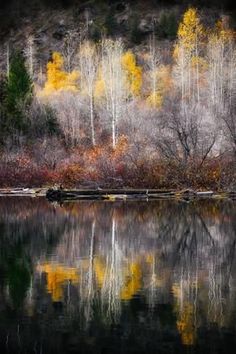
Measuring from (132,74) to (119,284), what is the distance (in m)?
57.2

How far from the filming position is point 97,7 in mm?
97375

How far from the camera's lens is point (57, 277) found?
1519 cm

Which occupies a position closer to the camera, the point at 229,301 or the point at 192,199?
the point at 229,301

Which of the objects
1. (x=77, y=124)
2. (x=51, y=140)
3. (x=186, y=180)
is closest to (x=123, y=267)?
(x=186, y=180)

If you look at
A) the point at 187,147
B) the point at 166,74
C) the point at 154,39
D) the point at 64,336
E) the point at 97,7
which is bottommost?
the point at 64,336

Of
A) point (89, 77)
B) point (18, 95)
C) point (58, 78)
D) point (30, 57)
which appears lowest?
point (18, 95)

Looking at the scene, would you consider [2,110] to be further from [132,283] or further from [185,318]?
[185,318]

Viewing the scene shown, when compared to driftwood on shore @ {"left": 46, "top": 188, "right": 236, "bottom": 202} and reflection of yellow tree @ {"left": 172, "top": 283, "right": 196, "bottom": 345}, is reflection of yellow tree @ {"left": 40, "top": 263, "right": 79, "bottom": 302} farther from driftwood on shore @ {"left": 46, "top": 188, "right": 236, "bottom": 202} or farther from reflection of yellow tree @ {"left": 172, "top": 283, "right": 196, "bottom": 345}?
driftwood on shore @ {"left": 46, "top": 188, "right": 236, "bottom": 202}

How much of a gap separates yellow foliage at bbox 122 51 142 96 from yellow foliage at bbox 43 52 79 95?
5.24m

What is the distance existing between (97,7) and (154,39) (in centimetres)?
1584

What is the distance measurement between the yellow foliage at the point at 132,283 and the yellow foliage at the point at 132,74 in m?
51.6

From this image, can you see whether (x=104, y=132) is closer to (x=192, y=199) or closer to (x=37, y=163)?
(x=37, y=163)

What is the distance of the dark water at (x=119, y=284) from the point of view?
34.4ft

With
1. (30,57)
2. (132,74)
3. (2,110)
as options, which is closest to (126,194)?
(2,110)
